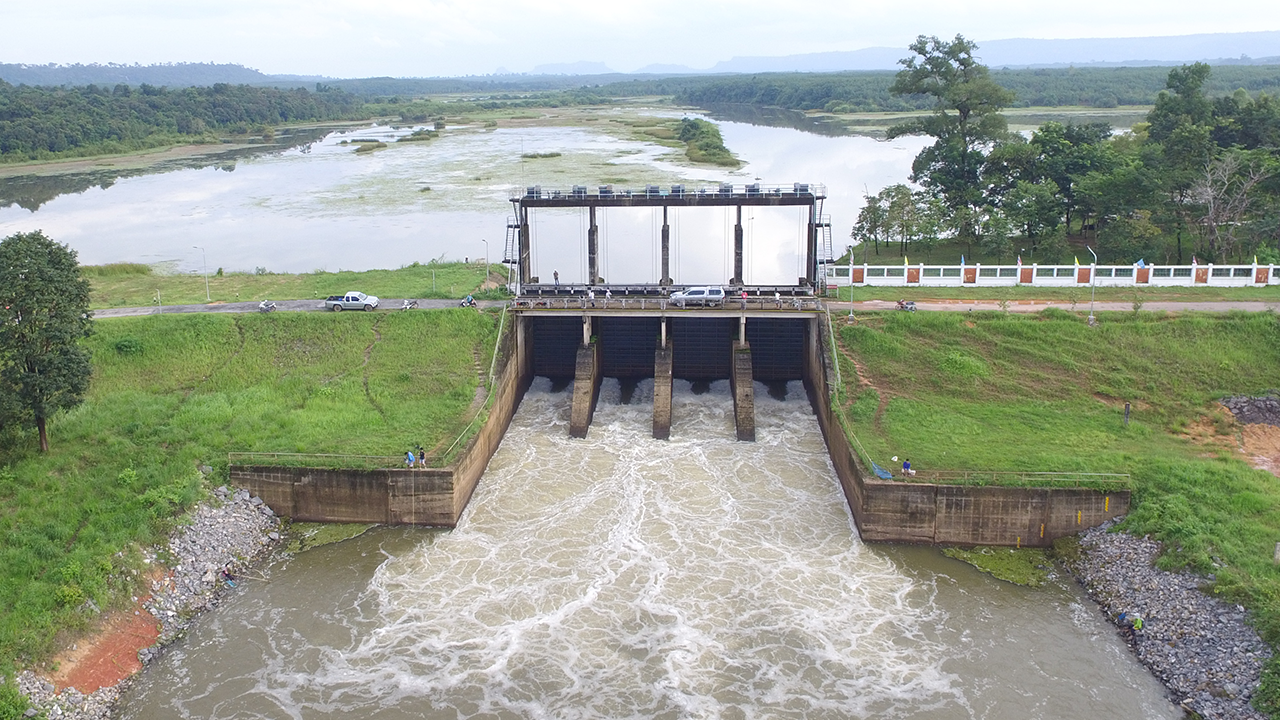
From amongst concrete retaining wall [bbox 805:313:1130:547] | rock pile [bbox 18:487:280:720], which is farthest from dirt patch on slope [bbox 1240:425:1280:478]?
rock pile [bbox 18:487:280:720]

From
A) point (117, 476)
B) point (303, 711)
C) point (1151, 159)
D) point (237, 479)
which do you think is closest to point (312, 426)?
point (237, 479)

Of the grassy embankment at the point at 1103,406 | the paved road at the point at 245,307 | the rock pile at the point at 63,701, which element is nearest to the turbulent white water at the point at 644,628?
the rock pile at the point at 63,701

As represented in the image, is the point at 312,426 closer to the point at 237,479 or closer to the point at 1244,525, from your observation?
the point at 237,479

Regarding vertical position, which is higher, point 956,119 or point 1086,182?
point 956,119

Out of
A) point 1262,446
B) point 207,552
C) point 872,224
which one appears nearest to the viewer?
point 207,552

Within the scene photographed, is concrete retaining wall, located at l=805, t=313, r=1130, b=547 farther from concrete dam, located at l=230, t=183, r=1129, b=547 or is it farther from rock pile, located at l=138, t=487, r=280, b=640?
rock pile, located at l=138, t=487, r=280, b=640

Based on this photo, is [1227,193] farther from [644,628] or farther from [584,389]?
[644,628]

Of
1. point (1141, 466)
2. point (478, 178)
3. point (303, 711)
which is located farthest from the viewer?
point (478, 178)

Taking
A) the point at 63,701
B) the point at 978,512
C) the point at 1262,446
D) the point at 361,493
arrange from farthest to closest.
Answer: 1. the point at 1262,446
2. the point at 361,493
3. the point at 978,512
4. the point at 63,701

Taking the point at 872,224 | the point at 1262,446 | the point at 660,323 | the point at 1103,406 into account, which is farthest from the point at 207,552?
the point at 872,224
